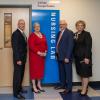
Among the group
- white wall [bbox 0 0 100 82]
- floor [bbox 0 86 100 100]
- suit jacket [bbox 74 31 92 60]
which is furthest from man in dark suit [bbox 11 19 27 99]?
white wall [bbox 0 0 100 82]

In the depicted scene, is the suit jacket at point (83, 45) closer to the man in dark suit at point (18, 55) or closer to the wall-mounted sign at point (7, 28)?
the man in dark suit at point (18, 55)

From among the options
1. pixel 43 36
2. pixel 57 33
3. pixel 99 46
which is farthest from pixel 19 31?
pixel 99 46

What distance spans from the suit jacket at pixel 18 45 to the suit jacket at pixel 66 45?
847 millimetres

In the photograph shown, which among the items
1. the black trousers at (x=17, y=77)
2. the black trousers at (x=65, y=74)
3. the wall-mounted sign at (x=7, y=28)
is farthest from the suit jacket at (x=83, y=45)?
the wall-mounted sign at (x=7, y=28)

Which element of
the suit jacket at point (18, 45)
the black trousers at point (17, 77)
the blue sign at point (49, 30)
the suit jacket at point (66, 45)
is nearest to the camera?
the suit jacket at point (18, 45)

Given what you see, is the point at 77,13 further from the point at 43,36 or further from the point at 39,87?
the point at 39,87

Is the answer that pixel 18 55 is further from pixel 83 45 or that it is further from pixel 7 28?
pixel 83 45

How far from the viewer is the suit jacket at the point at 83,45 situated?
5582 millimetres

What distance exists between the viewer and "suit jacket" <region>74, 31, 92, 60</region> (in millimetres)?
5582

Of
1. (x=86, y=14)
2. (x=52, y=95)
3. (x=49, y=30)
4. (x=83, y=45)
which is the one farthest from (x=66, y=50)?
(x=86, y=14)

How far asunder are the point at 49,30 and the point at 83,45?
1.04m

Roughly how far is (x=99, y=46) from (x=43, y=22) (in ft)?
4.82

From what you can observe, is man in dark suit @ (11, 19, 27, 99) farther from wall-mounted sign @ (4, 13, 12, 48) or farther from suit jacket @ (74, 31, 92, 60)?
suit jacket @ (74, 31, 92, 60)

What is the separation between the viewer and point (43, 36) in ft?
19.6
